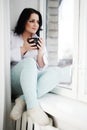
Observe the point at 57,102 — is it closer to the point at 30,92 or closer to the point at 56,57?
the point at 30,92

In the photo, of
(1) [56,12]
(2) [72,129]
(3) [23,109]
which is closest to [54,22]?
(1) [56,12]

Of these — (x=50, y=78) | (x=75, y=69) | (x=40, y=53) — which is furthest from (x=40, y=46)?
(x=75, y=69)

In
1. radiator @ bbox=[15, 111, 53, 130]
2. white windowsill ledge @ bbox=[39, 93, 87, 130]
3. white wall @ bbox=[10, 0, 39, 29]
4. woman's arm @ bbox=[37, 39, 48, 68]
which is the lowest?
radiator @ bbox=[15, 111, 53, 130]

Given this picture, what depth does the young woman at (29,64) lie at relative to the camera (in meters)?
2.09

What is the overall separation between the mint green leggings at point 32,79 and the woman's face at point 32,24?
1.06ft

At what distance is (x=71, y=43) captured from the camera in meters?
2.18

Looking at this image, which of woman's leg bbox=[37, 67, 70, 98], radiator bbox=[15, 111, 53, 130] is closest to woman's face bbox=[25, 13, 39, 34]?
woman's leg bbox=[37, 67, 70, 98]

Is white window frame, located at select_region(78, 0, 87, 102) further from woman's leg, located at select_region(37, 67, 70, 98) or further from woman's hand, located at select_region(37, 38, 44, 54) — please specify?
woman's hand, located at select_region(37, 38, 44, 54)

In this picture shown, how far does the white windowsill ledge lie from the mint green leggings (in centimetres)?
10

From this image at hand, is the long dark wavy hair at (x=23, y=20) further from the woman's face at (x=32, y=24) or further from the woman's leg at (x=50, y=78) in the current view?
the woman's leg at (x=50, y=78)

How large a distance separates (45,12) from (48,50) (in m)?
0.41

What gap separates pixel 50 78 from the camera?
2.22 metres

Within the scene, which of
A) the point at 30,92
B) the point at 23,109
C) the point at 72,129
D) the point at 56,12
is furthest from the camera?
the point at 56,12

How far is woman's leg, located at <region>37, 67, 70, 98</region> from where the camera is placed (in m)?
2.21
